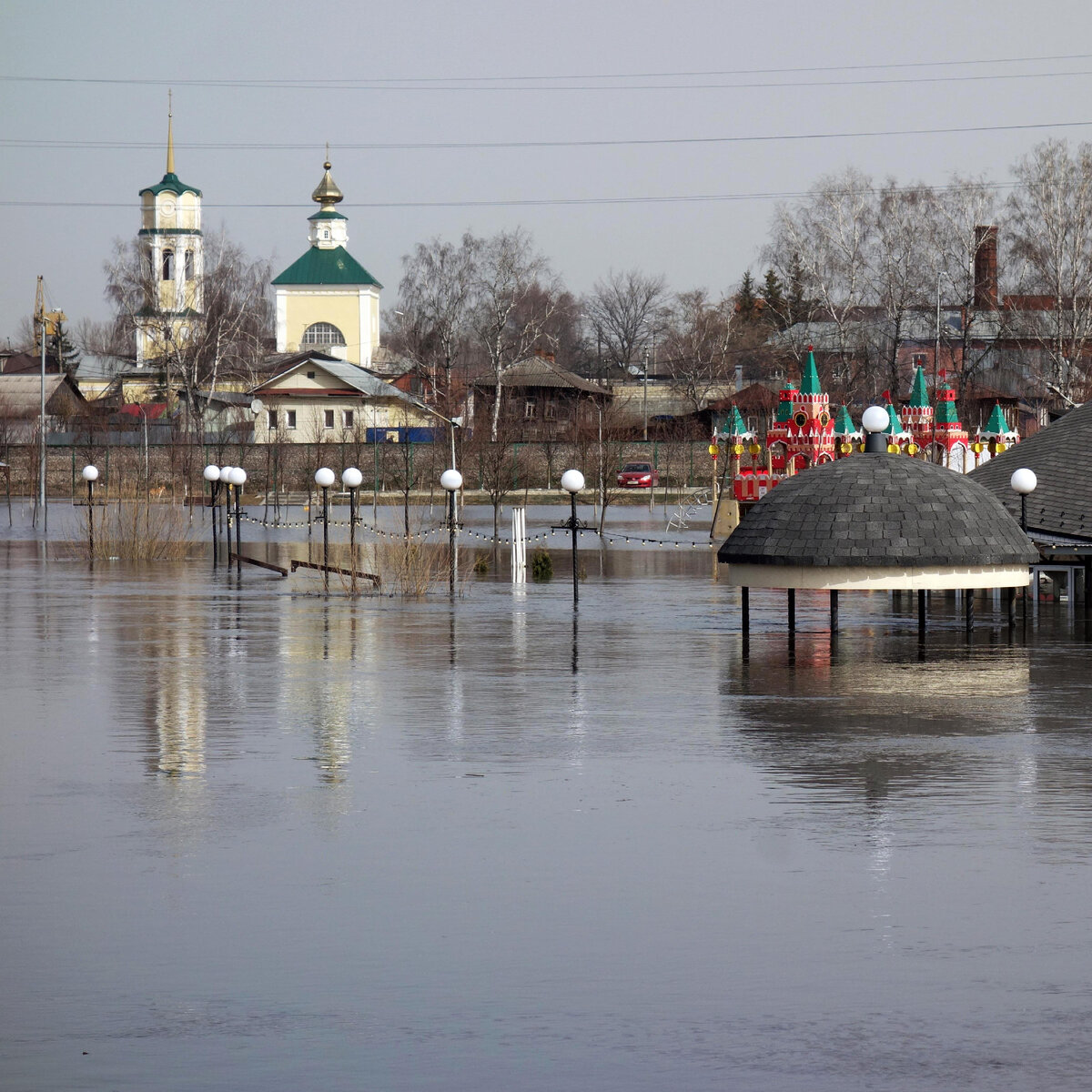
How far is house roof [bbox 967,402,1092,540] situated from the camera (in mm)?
25219

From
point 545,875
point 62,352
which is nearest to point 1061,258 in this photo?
point 545,875

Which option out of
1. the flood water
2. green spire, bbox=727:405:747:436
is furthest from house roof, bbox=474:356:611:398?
the flood water

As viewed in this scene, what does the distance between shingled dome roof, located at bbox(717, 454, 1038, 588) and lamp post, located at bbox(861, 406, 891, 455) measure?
0.65 metres

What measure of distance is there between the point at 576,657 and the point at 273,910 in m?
10.9

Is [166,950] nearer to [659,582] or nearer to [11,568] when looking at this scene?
[659,582]

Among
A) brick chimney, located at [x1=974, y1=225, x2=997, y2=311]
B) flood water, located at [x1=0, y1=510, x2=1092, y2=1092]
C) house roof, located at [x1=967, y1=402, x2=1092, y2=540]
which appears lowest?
flood water, located at [x1=0, y1=510, x2=1092, y2=1092]

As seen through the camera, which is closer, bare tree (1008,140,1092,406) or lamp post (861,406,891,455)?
lamp post (861,406,891,455)

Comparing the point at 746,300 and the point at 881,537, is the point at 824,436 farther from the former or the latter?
the point at 746,300

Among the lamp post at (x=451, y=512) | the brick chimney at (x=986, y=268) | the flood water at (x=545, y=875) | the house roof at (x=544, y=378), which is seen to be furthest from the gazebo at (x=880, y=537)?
the house roof at (x=544, y=378)

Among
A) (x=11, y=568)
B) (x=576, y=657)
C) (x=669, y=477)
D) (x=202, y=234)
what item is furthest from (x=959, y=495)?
(x=202, y=234)

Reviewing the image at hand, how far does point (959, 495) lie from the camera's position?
19.8m

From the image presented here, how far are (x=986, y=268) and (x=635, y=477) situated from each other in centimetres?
1719

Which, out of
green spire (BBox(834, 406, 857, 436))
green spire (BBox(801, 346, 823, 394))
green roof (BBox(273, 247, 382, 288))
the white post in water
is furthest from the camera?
green roof (BBox(273, 247, 382, 288))

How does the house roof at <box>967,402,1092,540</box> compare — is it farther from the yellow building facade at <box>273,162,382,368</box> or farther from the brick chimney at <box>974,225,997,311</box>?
the yellow building facade at <box>273,162,382,368</box>
